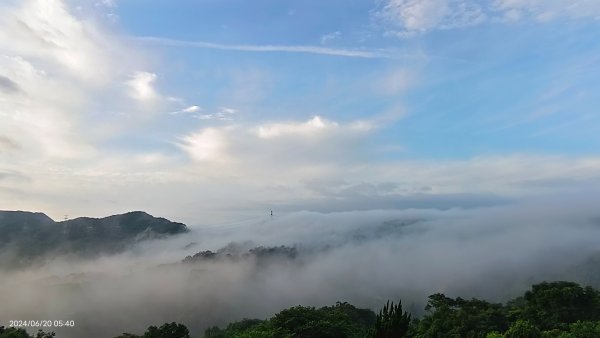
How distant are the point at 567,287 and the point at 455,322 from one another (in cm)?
2066

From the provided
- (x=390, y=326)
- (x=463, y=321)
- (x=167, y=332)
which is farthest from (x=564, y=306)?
(x=167, y=332)

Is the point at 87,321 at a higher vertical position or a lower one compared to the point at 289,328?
lower

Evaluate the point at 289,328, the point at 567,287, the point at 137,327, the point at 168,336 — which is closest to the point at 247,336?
the point at 289,328

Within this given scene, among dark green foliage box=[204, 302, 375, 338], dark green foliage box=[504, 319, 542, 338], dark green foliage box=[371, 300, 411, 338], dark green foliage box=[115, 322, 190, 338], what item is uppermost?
dark green foliage box=[371, 300, 411, 338]

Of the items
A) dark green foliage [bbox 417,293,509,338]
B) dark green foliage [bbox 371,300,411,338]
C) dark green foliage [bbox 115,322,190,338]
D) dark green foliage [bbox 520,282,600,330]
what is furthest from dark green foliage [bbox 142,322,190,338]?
dark green foliage [bbox 520,282,600,330]

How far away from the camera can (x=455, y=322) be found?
67.1m

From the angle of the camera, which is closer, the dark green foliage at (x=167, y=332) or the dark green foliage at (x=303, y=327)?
the dark green foliage at (x=303, y=327)

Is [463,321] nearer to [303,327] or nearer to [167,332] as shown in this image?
[303,327]

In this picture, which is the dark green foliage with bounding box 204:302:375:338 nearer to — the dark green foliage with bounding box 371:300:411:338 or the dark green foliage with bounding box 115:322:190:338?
the dark green foliage with bounding box 115:322:190:338

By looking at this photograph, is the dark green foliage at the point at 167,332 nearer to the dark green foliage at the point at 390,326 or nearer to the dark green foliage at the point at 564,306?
the dark green foliage at the point at 390,326

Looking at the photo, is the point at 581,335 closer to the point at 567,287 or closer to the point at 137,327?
the point at 567,287

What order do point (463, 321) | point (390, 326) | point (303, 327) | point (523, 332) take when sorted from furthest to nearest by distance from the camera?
point (463, 321) → point (303, 327) → point (523, 332) → point (390, 326)

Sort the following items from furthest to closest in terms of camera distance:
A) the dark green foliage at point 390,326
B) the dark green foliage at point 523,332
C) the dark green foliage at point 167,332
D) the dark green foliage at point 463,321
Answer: the dark green foliage at point 167,332 → the dark green foliage at point 463,321 → the dark green foliage at point 523,332 → the dark green foliage at point 390,326

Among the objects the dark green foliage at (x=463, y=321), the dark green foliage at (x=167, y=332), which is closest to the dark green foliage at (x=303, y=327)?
the dark green foliage at (x=167, y=332)
